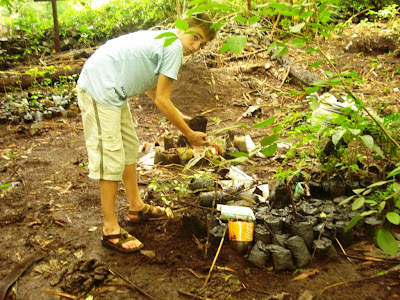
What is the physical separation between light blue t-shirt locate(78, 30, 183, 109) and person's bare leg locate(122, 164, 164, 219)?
653 mm

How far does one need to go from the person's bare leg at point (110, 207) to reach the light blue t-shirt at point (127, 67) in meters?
0.62

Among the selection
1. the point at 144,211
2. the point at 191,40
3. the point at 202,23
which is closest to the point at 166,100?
the point at 191,40

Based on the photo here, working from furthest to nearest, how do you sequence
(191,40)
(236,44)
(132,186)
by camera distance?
(132,186) → (191,40) → (236,44)

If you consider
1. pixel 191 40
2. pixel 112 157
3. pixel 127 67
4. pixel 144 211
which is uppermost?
pixel 191 40

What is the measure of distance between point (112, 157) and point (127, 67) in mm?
676

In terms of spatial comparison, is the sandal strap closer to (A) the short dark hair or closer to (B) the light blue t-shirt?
(B) the light blue t-shirt

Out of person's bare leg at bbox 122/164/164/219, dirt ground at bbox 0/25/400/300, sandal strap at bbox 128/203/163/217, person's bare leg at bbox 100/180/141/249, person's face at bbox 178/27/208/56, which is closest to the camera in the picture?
dirt ground at bbox 0/25/400/300

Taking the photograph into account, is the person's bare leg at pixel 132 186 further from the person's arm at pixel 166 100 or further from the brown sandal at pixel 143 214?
the person's arm at pixel 166 100

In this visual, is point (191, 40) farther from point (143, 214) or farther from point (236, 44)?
point (143, 214)

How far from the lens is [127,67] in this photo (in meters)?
2.25

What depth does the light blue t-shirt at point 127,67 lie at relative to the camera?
219 cm

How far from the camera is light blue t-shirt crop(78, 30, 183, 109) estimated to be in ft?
7.20

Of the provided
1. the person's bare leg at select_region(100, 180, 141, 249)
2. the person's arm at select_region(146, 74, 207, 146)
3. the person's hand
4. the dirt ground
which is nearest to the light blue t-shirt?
the person's arm at select_region(146, 74, 207, 146)

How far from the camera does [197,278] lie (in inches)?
88.3
